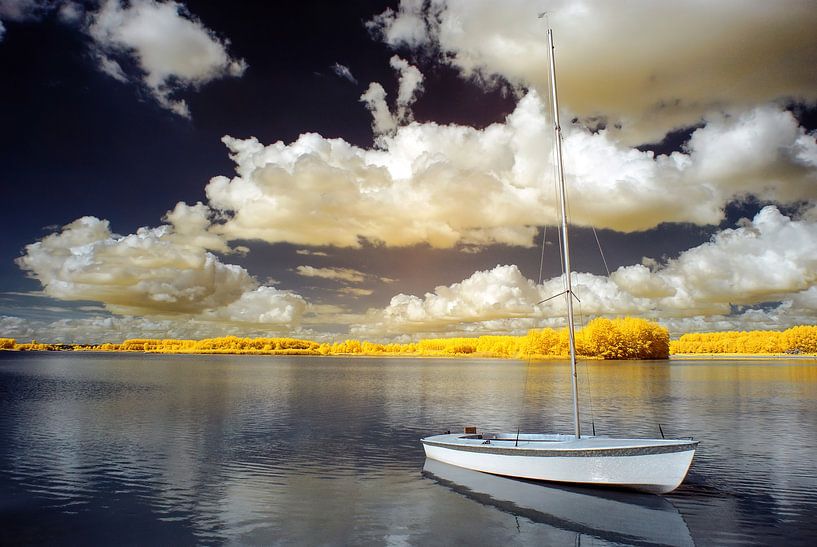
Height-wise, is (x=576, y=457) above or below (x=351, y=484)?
above

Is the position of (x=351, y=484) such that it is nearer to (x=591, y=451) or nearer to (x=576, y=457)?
(x=576, y=457)

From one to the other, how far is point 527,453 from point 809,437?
30.2 meters

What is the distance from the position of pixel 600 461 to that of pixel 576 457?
1.12 metres

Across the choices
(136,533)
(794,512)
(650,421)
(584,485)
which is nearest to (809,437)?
(650,421)

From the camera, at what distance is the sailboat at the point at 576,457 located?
24.9 meters

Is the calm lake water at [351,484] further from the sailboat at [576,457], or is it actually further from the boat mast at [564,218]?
the boat mast at [564,218]

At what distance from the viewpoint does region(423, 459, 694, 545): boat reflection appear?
843 inches

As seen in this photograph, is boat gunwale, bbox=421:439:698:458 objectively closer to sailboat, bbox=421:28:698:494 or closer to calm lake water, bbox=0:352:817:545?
sailboat, bbox=421:28:698:494

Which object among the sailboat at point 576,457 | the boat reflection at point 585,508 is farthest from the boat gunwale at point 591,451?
the boat reflection at point 585,508

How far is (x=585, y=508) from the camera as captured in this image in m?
24.5

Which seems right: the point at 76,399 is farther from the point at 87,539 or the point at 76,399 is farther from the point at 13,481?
the point at 87,539

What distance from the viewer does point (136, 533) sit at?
842 inches

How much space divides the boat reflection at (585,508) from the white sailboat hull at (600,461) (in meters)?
0.63

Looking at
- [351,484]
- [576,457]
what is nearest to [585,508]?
[576,457]
